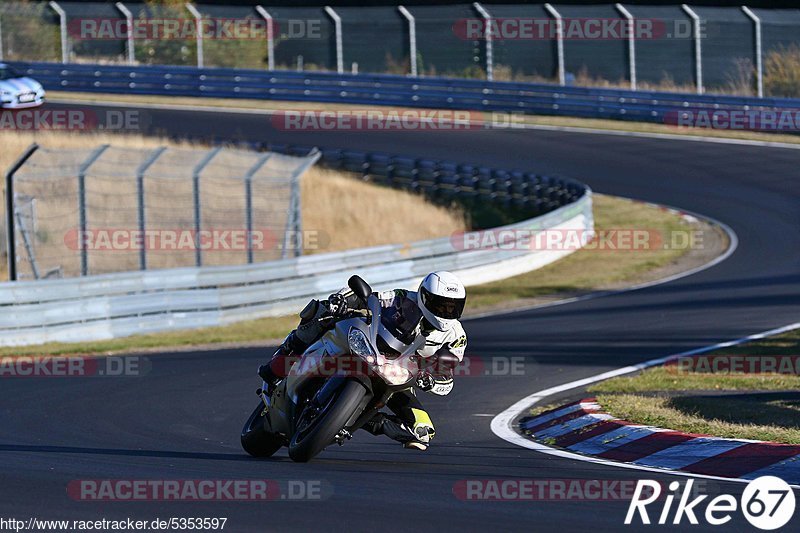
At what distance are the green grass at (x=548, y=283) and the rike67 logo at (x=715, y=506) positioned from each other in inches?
442

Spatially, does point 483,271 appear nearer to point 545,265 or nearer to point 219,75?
point 545,265

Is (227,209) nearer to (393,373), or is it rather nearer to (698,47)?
(393,373)

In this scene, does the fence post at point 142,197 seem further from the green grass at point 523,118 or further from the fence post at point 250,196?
the green grass at point 523,118

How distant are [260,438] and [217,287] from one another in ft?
35.2

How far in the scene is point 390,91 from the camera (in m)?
37.8

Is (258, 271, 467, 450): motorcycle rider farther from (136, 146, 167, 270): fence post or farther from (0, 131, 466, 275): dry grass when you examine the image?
(0, 131, 466, 275): dry grass

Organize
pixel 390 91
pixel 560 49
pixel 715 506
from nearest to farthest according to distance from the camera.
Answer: pixel 715 506 < pixel 390 91 < pixel 560 49

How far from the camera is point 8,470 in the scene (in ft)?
26.0

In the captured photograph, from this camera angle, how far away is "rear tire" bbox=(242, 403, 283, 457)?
29.0ft

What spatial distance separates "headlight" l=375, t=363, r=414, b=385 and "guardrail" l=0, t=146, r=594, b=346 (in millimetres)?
10542

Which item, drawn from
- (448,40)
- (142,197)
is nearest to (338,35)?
(448,40)

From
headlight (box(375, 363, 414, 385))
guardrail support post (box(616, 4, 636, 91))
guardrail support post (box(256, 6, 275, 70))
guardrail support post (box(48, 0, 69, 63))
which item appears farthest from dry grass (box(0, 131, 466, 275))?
headlight (box(375, 363, 414, 385))

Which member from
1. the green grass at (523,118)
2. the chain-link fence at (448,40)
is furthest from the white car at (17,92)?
the chain-link fence at (448,40)

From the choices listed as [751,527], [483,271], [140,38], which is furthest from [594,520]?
[140,38]
